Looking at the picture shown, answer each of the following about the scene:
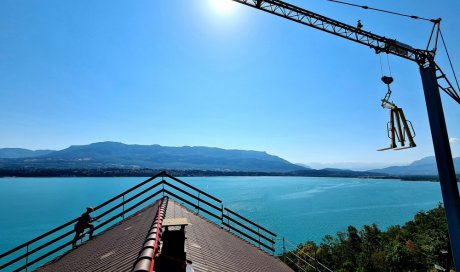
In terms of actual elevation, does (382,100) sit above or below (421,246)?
above

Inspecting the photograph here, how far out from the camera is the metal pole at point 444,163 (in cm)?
1259

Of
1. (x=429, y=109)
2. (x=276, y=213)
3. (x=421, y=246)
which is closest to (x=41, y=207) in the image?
(x=276, y=213)

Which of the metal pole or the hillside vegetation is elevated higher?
the metal pole

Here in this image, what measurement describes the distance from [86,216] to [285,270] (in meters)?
7.74

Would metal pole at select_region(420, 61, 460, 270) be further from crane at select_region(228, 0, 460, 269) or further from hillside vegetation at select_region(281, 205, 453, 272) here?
hillside vegetation at select_region(281, 205, 453, 272)

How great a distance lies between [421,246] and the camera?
136 feet

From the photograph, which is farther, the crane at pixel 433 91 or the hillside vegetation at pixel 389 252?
the hillside vegetation at pixel 389 252

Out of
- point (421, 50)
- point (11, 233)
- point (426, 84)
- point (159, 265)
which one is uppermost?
point (421, 50)

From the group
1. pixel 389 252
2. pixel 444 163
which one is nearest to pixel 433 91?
pixel 444 163

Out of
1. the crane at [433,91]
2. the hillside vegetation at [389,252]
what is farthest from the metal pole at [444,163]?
the hillside vegetation at [389,252]

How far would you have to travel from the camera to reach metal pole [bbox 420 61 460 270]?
1259 centimetres

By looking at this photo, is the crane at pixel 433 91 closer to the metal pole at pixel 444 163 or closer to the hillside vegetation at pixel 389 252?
the metal pole at pixel 444 163

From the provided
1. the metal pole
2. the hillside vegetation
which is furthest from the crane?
the hillside vegetation

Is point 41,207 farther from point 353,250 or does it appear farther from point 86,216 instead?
point 86,216
